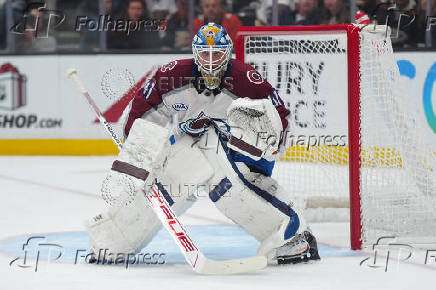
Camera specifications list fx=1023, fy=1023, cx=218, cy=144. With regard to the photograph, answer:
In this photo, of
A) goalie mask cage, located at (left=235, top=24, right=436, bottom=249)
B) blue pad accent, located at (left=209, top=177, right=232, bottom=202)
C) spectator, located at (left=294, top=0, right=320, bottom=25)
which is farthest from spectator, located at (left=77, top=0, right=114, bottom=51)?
blue pad accent, located at (left=209, top=177, right=232, bottom=202)

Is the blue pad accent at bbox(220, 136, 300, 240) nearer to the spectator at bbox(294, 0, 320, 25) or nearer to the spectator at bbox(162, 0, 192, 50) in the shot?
the spectator at bbox(294, 0, 320, 25)

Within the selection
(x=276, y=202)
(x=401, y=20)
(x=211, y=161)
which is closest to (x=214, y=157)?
(x=211, y=161)

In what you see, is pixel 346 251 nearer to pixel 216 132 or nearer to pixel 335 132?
pixel 216 132

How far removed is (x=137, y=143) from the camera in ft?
12.6

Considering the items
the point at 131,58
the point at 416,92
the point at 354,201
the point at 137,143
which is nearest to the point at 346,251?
the point at 354,201

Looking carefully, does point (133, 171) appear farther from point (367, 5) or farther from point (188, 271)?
point (367, 5)

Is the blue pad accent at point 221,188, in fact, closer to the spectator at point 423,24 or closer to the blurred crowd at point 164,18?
the blurred crowd at point 164,18

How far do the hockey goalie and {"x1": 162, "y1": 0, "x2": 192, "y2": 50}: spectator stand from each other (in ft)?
15.2

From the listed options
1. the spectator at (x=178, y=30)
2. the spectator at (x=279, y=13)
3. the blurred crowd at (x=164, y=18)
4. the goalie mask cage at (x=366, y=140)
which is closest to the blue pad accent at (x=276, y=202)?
the goalie mask cage at (x=366, y=140)

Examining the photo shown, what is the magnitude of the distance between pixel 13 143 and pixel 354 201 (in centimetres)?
521

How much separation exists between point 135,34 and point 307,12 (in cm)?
156

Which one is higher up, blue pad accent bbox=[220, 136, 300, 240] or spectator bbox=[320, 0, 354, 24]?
spectator bbox=[320, 0, 354, 24]

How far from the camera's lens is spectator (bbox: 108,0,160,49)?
8.67 meters

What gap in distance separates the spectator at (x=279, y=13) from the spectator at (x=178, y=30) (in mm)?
660
